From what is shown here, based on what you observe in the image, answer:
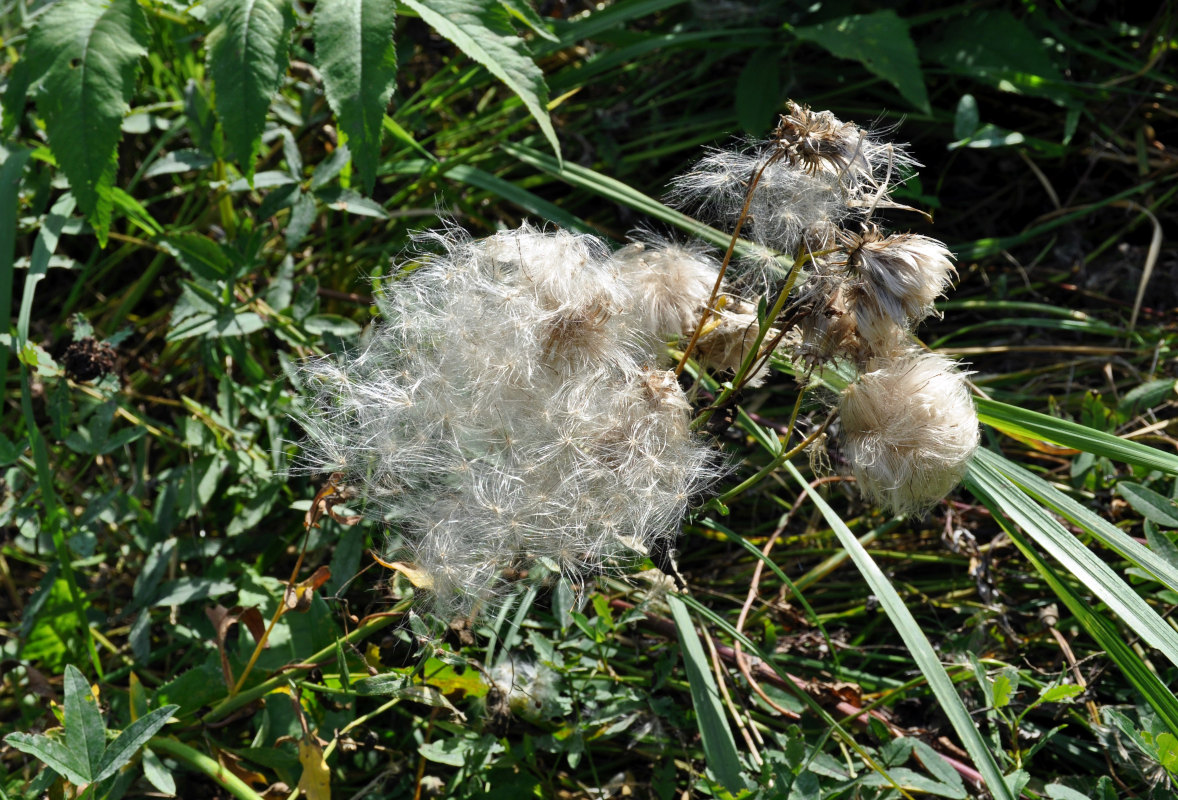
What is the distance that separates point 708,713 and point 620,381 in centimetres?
82

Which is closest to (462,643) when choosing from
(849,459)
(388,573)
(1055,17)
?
(388,573)

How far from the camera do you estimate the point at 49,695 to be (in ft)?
7.04

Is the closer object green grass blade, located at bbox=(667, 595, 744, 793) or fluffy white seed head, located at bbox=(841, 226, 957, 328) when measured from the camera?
fluffy white seed head, located at bbox=(841, 226, 957, 328)

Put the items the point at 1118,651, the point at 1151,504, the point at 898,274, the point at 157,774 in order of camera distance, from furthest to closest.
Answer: the point at 1151,504, the point at 157,774, the point at 1118,651, the point at 898,274

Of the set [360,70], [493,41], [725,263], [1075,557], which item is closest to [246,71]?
[360,70]

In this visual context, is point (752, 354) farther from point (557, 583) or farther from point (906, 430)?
point (557, 583)

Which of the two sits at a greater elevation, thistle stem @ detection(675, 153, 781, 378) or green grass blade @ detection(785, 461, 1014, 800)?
thistle stem @ detection(675, 153, 781, 378)

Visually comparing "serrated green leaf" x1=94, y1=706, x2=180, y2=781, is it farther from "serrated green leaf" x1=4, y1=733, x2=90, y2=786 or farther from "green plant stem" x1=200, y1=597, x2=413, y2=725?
"green plant stem" x1=200, y1=597, x2=413, y2=725

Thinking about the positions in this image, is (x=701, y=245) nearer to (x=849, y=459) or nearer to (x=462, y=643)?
(x=849, y=459)

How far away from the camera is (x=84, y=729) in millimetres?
1620

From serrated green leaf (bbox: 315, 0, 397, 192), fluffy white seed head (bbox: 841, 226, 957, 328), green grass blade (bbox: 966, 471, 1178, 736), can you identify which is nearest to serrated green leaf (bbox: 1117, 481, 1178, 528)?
green grass blade (bbox: 966, 471, 1178, 736)

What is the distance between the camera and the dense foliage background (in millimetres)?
1788

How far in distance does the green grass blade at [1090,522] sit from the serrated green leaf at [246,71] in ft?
5.47

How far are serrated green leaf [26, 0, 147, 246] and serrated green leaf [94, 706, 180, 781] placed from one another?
3.33 ft
